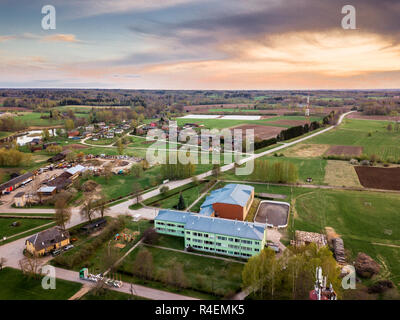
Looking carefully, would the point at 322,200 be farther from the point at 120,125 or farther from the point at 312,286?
the point at 120,125

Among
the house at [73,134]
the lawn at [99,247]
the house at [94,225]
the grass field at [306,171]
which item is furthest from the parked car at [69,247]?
the house at [73,134]

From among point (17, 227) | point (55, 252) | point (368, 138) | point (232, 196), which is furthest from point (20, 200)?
point (368, 138)

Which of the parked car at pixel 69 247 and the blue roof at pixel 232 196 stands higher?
the blue roof at pixel 232 196

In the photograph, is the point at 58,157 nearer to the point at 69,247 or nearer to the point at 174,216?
the point at 69,247

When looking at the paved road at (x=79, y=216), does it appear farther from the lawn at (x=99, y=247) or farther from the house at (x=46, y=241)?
the house at (x=46, y=241)

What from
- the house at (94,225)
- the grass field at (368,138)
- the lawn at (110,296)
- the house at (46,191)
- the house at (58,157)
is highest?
the grass field at (368,138)

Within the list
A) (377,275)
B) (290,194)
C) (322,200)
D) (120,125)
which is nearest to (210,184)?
(290,194)
